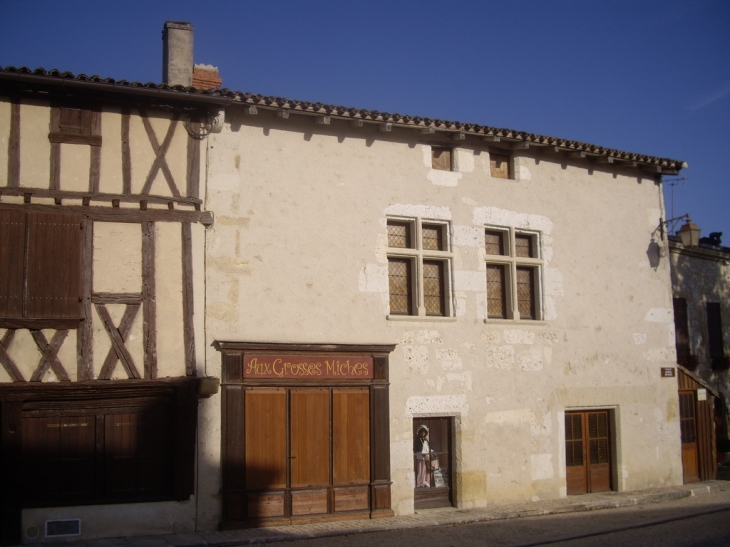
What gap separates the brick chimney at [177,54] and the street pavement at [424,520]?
5.82 m

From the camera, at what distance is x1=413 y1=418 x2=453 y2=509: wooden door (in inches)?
432

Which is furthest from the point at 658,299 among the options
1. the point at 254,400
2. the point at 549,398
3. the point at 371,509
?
the point at 254,400

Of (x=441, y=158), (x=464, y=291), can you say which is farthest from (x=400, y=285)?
(x=441, y=158)

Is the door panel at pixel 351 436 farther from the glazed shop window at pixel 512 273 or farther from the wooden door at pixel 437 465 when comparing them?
the glazed shop window at pixel 512 273

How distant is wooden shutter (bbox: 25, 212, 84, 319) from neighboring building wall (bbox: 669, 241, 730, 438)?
37.6 feet

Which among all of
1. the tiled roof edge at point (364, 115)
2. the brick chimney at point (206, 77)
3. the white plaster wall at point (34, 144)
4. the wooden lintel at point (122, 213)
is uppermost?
the brick chimney at point (206, 77)

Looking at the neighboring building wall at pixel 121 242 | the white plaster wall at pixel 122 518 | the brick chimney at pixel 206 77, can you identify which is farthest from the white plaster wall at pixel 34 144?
the white plaster wall at pixel 122 518

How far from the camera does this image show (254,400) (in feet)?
32.1

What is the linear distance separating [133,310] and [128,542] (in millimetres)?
2620

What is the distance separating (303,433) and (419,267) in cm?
291

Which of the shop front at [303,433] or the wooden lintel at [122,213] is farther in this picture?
the shop front at [303,433]

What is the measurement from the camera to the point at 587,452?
41.1 feet

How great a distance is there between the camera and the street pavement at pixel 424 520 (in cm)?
872

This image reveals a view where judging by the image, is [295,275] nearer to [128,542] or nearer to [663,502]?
[128,542]
